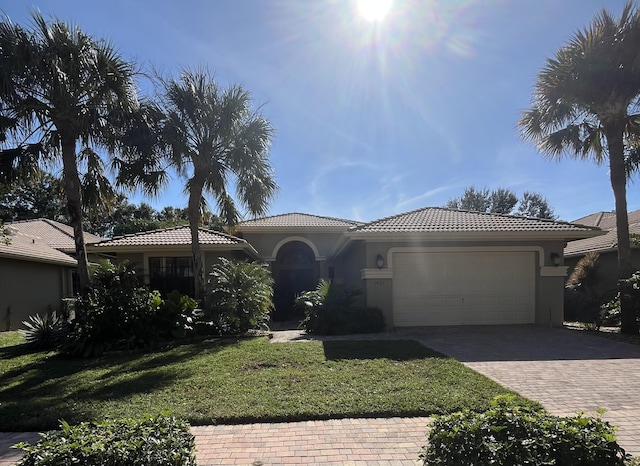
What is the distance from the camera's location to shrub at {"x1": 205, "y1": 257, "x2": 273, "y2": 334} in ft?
37.3

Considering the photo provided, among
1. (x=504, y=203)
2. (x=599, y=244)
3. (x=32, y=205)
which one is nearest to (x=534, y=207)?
(x=504, y=203)

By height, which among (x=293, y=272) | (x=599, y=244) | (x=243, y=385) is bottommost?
(x=243, y=385)

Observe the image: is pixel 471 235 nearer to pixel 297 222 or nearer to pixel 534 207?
pixel 297 222

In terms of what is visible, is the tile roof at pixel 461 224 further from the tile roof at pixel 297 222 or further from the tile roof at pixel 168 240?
the tile roof at pixel 168 240

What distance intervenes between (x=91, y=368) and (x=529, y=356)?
341 inches

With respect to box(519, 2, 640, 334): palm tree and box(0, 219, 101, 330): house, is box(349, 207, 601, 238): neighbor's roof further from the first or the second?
box(0, 219, 101, 330): house

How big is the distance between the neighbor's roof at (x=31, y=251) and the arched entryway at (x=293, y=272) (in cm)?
953

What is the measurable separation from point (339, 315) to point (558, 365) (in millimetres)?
5691

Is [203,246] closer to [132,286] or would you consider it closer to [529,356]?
[132,286]

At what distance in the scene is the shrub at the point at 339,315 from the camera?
11.2m

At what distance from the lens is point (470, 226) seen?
39.7 feet

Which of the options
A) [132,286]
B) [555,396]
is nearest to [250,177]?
[132,286]

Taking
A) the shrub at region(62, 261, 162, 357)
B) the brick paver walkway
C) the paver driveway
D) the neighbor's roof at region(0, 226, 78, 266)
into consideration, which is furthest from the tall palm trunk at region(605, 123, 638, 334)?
the neighbor's roof at region(0, 226, 78, 266)

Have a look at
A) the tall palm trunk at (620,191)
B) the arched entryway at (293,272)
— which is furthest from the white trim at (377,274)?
the arched entryway at (293,272)
